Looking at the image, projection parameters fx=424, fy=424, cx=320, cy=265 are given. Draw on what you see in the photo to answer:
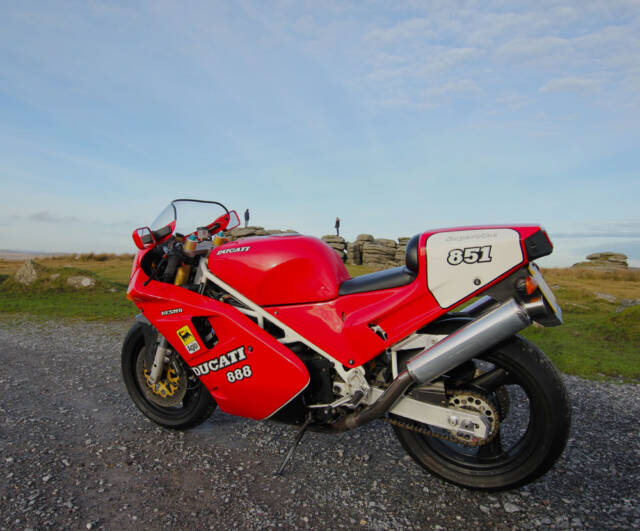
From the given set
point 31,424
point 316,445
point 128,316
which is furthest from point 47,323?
point 316,445

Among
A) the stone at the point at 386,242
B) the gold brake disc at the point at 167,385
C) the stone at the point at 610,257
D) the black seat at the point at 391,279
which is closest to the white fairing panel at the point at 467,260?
the black seat at the point at 391,279

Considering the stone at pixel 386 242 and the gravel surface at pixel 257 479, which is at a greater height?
the gravel surface at pixel 257 479

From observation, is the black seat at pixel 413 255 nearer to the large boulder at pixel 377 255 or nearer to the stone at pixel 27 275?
the stone at pixel 27 275

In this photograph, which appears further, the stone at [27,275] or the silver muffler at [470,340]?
the stone at [27,275]

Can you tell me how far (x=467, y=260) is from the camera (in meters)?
2.61

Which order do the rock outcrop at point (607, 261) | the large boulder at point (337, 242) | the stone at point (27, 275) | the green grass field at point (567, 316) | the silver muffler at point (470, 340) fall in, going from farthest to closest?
1. the rock outcrop at point (607, 261)
2. the large boulder at point (337, 242)
3. the stone at point (27, 275)
4. the green grass field at point (567, 316)
5. the silver muffler at point (470, 340)

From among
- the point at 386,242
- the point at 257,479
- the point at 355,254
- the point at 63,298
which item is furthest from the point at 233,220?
the point at 386,242

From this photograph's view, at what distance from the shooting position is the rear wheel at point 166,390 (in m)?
3.66

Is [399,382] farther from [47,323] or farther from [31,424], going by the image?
[47,323]

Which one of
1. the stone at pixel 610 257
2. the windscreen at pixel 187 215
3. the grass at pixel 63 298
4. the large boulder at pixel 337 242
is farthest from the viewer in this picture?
the stone at pixel 610 257

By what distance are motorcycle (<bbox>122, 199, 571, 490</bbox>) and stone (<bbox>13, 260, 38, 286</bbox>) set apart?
513 inches

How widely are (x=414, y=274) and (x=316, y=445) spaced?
5.81 feet

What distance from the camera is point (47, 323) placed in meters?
9.41

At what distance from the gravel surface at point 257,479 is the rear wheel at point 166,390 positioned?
6.4 inches
